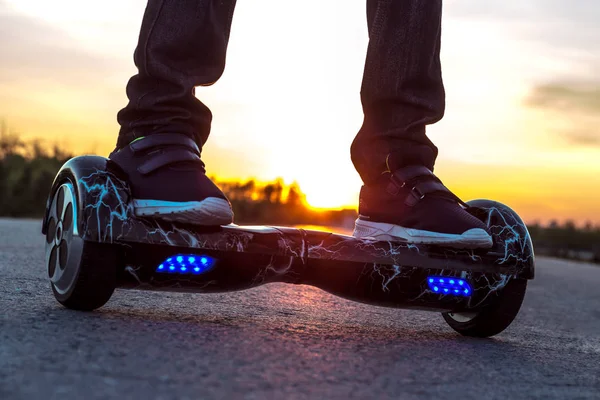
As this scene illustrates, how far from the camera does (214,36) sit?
1926 mm

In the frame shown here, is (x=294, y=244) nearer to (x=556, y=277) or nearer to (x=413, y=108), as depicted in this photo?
(x=413, y=108)

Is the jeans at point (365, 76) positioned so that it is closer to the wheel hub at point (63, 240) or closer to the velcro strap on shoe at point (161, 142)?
the velcro strap on shoe at point (161, 142)

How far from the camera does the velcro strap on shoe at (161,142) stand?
5.88ft

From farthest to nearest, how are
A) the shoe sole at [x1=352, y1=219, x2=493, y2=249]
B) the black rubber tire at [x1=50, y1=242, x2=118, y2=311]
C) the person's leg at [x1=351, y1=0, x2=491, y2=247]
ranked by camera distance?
the person's leg at [x1=351, y1=0, x2=491, y2=247] < the shoe sole at [x1=352, y1=219, x2=493, y2=249] < the black rubber tire at [x1=50, y1=242, x2=118, y2=311]

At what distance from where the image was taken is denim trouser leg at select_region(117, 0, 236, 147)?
6.08 feet

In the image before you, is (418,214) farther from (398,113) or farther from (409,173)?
(398,113)

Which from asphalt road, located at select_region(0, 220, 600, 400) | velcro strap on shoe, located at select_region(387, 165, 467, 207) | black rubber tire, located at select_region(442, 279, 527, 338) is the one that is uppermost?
velcro strap on shoe, located at select_region(387, 165, 467, 207)

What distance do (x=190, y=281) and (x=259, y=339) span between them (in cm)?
28

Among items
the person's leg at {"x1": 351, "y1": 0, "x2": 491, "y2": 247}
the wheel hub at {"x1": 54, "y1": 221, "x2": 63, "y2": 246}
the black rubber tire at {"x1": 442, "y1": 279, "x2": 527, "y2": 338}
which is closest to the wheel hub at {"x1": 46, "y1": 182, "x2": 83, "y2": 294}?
the wheel hub at {"x1": 54, "y1": 221, "x2": 63, "y2": 246}

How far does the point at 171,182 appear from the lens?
172cm

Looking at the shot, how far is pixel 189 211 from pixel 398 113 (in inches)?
29.5

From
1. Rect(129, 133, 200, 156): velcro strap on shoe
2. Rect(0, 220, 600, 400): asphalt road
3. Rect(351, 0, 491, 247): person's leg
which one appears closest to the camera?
Rect(0, 220, 600, 400): asphalt road

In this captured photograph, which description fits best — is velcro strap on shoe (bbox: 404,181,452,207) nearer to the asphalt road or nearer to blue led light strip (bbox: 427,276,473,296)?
blue led light strip (bbox: 427,276,473,296)

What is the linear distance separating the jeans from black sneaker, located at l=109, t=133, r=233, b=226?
60 millimetres
